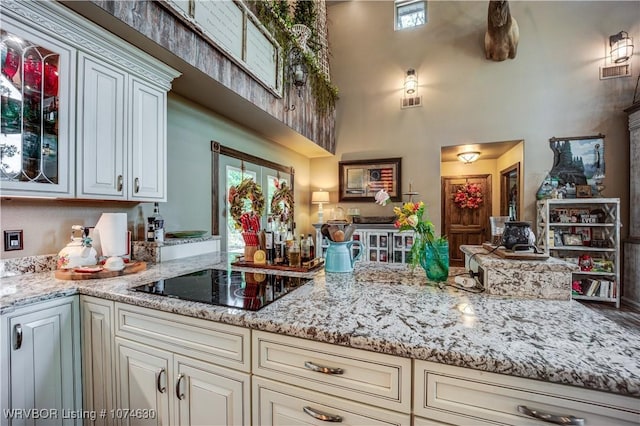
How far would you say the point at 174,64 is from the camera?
2.03 meters

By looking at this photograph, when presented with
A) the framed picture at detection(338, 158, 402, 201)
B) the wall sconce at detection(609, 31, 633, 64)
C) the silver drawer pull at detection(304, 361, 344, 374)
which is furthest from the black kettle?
the wall sconce at detection(609, 31, 633, 64)

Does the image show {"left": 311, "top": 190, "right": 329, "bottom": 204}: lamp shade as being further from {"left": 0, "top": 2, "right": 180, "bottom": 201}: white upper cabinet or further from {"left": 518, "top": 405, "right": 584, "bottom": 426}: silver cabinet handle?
{"left": 518, "top": 405, "right": 584, "bottom": 426}: silver cabinet handle

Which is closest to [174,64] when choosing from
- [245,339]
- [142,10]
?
[142,10]

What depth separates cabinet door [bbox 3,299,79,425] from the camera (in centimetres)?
118

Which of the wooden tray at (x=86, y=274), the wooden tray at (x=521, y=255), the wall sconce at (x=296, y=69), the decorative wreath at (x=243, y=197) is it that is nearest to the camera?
the wooden tray at (x=521, y=255)

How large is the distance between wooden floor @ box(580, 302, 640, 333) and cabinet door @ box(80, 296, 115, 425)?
4580 mm

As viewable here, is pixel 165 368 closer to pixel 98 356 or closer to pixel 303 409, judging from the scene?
pixel 98 356

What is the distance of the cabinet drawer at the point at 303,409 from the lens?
842mm

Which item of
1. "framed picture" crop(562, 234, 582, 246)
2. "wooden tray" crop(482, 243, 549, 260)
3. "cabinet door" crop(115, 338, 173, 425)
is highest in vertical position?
"wooden tray" crop(482, 243, 549, 260)

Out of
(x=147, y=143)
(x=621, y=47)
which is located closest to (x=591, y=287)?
(x=621, y=47)

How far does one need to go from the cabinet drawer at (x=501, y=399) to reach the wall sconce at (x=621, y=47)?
17.1 ft

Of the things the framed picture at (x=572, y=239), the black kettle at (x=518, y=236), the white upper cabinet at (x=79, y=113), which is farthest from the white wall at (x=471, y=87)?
the white upper cabinet at (x=79, y=113)

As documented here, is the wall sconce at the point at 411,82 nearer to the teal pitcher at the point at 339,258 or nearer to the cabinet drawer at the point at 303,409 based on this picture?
the teal pitcher at the point at 339,258

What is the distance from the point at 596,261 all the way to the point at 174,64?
17.5ft
